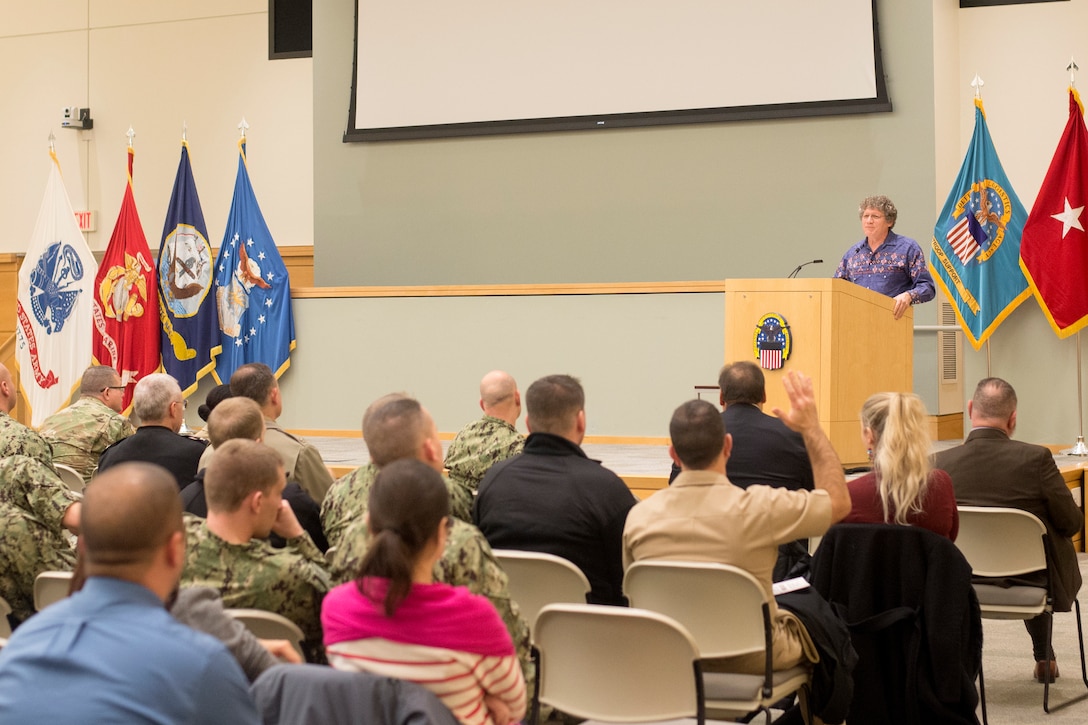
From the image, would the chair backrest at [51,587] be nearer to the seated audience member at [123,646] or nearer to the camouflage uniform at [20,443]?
the camouflage uniform at [20,443]

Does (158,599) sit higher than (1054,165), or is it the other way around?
(1054,165)

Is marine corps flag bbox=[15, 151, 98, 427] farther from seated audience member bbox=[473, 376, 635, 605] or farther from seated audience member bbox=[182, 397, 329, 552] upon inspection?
seated audience member bbox=[473, 376, 635, 605]

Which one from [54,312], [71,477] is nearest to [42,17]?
[54,312]

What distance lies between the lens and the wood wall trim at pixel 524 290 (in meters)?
7.46

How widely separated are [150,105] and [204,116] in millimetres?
668

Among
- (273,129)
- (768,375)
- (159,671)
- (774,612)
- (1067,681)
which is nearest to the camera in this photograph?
(159,671)

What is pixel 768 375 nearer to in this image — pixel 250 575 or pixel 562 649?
pixel 562 649

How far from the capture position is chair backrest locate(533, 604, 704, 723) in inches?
103

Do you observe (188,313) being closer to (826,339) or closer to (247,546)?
(826,339)

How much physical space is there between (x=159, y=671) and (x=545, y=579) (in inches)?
65.7

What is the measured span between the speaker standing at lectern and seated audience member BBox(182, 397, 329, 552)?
12.5 feet

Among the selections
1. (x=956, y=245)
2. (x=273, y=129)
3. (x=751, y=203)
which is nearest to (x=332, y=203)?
(x=273, y=129)

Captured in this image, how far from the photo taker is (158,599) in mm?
1576

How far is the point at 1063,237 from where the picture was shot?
776cm
